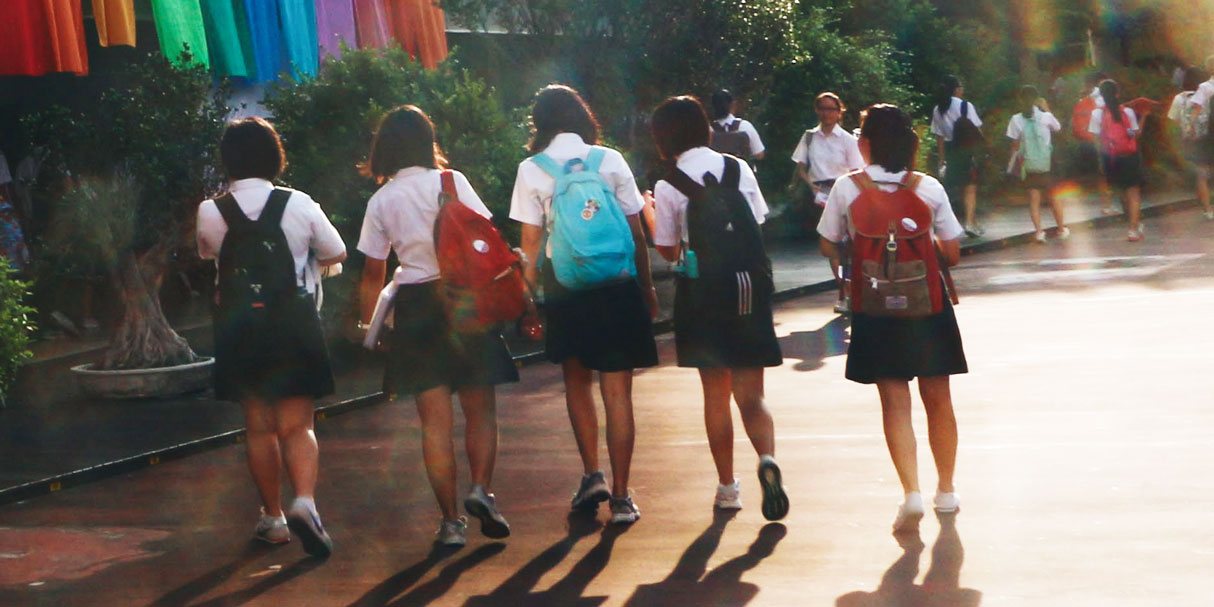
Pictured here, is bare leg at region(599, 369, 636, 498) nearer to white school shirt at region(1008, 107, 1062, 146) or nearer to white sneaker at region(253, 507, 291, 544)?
white sneaker at region(253, 507, 291, 544)

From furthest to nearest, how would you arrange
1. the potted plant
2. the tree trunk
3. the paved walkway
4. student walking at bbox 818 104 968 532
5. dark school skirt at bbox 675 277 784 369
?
the tree trunk, the potted plant, the paved walkway, dark school skirt at bbox 675 277 784 369, student walking at bbox 818 104 968 532

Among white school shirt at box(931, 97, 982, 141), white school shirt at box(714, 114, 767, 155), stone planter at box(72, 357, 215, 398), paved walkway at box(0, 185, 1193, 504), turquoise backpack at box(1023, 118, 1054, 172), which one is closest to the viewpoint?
paved walkway at box(0, 185, 1193, 504)

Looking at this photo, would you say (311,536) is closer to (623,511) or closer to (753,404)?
(623,511)

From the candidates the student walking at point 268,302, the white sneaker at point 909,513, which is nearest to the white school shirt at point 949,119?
the white sneaker at point 909,513

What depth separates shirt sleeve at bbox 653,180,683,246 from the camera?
7.27 metres

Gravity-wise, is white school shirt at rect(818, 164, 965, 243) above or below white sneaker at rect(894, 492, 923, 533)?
above

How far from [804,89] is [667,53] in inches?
171

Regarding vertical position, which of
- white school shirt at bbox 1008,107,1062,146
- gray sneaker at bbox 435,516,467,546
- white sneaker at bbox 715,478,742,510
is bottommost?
white sneaker at bbox 715,478,742,510

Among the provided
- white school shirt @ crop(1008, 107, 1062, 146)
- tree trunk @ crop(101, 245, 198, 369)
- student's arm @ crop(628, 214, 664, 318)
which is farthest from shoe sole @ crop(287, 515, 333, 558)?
white school shirt @ crop(1008, 107, 1062, 146)

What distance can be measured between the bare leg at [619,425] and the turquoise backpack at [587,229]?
42cm

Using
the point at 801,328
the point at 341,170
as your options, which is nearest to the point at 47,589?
the point at 341,170

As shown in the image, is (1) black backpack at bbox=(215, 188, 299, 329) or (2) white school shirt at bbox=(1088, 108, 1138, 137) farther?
(2) white school shirt at bbox=(1088, 108, 1138, 137)

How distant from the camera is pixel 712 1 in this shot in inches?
726

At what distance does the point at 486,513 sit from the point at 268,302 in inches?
45.8
